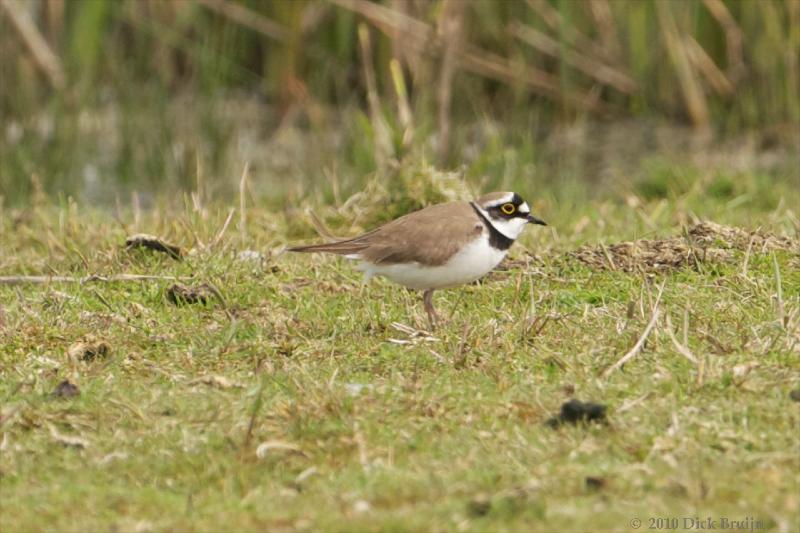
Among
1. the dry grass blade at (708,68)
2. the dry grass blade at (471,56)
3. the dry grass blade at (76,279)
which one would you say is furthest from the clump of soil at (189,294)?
the dry grass blade at (708,68)

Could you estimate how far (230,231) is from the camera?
7387 millimetres

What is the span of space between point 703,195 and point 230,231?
2.94m

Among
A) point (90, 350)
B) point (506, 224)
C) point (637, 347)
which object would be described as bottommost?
point (90, 350)

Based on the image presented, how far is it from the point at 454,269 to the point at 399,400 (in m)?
0.88

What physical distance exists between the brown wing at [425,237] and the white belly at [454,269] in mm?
24

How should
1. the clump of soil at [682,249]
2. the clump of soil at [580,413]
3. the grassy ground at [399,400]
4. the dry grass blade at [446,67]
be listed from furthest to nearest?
the dry grass blade at [446,67]
the clump of soil at [682,249]
the clump of soil at [580,413]
the grassy ground at [399,400]

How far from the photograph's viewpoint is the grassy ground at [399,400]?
3.69 m

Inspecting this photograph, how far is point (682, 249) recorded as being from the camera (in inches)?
235

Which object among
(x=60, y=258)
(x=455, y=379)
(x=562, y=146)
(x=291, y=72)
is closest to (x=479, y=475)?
(x=455, y=379)

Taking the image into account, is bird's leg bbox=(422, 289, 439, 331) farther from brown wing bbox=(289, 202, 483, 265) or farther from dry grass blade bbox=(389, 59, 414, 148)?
dry grass blade bbox=(389, 59, 414, 148)

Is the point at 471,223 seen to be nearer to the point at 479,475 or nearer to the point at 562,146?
the point at 479,475

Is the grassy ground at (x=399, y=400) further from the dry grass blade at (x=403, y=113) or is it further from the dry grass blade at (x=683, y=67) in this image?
the dry grass blade at (x=683, y=67)

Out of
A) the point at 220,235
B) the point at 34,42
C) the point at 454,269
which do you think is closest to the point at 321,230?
the point at 220,235

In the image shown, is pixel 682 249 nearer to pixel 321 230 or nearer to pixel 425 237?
pixel 425 237
